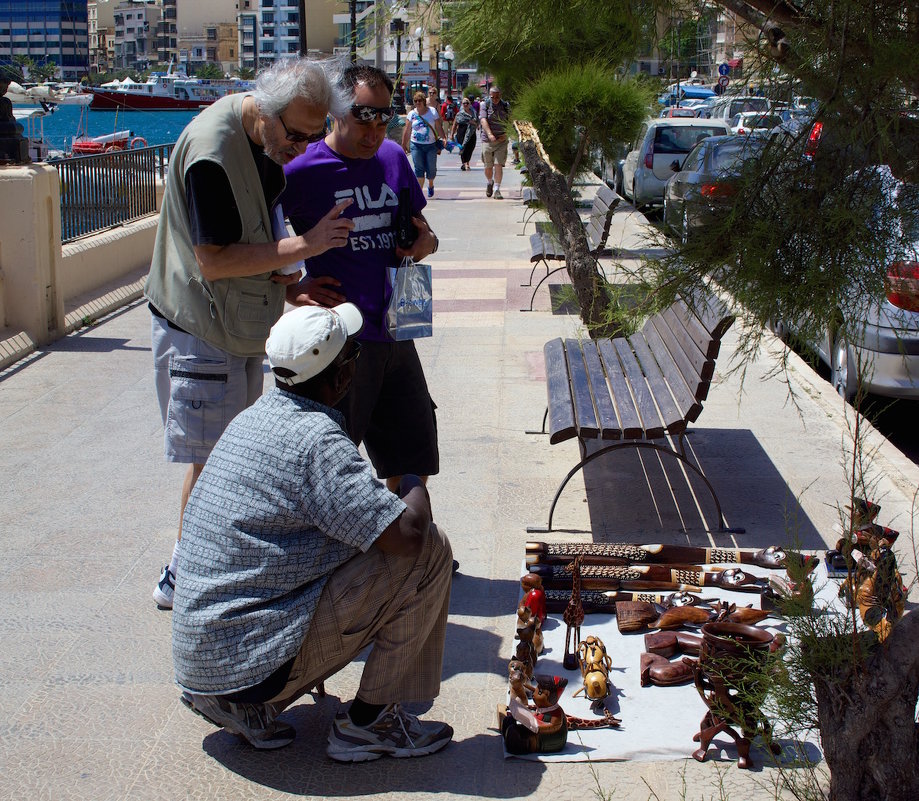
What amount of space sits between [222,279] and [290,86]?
0.70m

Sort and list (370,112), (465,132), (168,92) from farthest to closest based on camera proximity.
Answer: (168,92), (465,132), (370,112)

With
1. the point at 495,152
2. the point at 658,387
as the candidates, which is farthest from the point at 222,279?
the point at 495,152

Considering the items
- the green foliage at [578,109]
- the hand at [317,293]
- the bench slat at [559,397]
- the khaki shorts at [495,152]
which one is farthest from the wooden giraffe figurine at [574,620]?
the khaki shorts at [495,152]

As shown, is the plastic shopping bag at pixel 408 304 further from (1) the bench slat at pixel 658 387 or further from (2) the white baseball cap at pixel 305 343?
(1) the bench slat at pixel 658 387

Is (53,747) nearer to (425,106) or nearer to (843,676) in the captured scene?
(843,676)

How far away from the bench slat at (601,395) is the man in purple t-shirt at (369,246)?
0.86 meters

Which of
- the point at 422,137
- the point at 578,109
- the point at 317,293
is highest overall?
the point at 578,109

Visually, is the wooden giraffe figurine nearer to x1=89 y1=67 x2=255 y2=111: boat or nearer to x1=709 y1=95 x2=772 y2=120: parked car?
x1=709 y1=95 x2=772 y2=120: parked car

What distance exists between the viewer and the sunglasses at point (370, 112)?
3.77 meters

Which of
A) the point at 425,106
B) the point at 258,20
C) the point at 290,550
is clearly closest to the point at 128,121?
the point at 258,20

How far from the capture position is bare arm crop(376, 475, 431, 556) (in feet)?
9.25

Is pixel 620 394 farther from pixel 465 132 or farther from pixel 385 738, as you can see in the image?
pixel 465 132

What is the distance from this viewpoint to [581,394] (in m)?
5.09

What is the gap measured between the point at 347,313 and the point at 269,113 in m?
0.82
